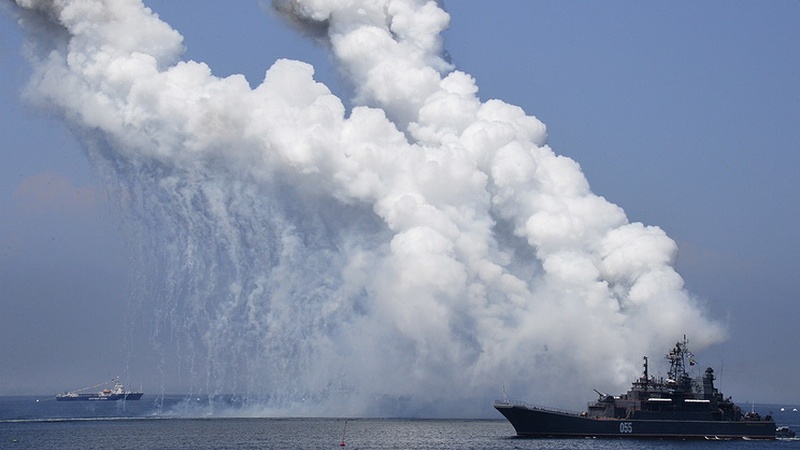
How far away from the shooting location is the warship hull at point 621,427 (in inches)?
6555

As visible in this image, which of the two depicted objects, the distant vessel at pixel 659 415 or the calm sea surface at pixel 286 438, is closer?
the calm sea surface at pixel 286 438

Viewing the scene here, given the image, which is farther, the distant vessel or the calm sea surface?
the distant vessel

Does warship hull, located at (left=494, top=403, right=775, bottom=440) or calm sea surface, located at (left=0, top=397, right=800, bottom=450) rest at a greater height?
warship hull, located at (left=494, top=403, right=775, bottom=440)

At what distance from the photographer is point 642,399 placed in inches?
6604

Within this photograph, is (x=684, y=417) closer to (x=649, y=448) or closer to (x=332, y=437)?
(x=649, y=448)

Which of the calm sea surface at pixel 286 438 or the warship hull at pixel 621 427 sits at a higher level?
the warship hull at pixel 621 427

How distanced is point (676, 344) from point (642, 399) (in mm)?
9703

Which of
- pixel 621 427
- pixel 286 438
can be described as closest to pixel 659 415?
pixel 621 427

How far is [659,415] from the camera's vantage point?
546ft

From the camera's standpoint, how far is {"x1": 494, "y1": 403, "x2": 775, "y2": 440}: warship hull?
166500mm

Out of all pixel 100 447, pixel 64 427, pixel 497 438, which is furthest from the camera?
pixel 64 427

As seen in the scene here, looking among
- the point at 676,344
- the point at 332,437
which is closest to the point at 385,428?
the point at 332,437

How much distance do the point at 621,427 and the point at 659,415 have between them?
18.9 feet

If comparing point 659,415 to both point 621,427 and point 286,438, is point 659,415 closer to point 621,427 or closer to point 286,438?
point 621,427
